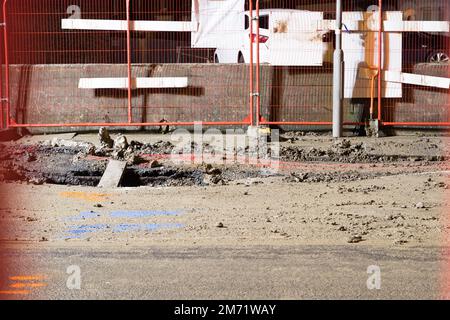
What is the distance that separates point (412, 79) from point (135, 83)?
197 inches

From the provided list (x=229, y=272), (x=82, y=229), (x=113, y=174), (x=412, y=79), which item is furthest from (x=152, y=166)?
(x=412, y=79)

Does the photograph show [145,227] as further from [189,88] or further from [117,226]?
[189,88]

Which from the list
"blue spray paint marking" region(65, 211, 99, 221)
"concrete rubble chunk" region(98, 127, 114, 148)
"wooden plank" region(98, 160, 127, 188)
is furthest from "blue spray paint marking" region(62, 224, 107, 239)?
"concrete rubble chunk" region(98, 127, 114, 148)

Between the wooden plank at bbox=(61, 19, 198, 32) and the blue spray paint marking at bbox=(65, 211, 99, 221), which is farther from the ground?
the wooden plank at bbox=(61, 19, 198, 32)

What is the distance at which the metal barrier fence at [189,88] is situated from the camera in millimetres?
15023

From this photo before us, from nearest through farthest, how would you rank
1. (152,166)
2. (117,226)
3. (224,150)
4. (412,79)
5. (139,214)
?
1. (117,226)
2. (139,214)
3. (152,166)
4. (224,150)
5. (412,79)

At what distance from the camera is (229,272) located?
21.8 feet

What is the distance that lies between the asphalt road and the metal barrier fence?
7654mm

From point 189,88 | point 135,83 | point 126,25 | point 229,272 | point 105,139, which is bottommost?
point 229,272

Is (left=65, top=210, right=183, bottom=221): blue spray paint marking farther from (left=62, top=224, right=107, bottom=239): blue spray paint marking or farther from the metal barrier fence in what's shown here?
the metal barrier fence

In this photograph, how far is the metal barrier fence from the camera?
591 inches

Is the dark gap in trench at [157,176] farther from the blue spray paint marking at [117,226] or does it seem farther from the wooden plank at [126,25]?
the wooden plank at [126,25]

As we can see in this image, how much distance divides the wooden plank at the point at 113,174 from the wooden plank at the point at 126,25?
14.0 ft

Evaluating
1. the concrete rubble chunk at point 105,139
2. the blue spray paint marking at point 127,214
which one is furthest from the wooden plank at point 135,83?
the blue spray paint marking at point 127,214
